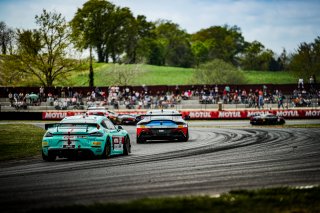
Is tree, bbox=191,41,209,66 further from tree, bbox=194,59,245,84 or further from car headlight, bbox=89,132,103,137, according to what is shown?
car headlight, bbox=89,132,103,137

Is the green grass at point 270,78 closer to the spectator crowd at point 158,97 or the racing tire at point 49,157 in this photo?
the spectator crowd at point 158,97

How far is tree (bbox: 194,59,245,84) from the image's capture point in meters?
80.9

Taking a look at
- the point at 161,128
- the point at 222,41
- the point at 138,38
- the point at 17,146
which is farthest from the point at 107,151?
the point at 222,41

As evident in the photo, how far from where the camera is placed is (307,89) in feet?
190

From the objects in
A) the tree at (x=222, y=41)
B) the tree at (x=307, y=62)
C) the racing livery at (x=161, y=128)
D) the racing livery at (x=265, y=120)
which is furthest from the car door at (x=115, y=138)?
the tree at (x=222, y=41)

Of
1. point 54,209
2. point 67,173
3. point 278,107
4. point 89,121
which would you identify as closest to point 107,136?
point 89,121

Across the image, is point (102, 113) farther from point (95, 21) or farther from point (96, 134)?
point (95, 21)

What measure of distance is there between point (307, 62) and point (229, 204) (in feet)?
269

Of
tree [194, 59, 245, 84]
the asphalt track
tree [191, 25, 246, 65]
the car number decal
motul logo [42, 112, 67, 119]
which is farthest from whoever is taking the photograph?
tree [191, 25, 246, 65]

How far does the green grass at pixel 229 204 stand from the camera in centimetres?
673

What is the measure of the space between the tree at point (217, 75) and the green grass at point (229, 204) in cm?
7289

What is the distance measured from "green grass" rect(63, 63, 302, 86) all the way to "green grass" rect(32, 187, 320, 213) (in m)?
70.7

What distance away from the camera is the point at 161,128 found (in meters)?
21.0

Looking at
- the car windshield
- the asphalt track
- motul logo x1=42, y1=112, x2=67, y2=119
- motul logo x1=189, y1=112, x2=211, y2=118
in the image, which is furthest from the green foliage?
the asphalt track
